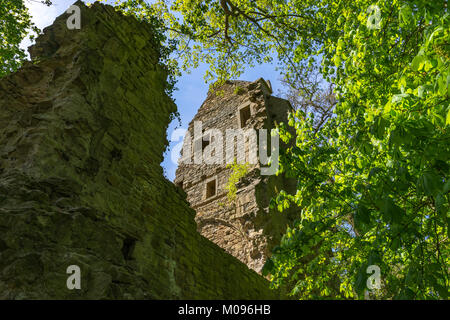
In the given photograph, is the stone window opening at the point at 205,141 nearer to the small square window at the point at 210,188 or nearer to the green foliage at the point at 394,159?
the small square window at the point at 210,188

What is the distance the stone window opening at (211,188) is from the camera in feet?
40.1

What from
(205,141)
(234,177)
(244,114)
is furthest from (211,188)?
(244,114)

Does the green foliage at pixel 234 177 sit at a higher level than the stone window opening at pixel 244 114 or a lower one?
lower

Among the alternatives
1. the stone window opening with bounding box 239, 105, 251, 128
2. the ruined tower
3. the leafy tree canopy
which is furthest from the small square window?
the leafy tree canopy

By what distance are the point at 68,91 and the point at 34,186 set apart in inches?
48.0

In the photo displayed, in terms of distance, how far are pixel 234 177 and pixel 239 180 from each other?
0.34m

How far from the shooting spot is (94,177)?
3.34 m

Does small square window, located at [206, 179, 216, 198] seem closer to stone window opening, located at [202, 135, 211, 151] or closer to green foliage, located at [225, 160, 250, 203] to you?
green foliage, located at [225, 160, 250, 203]

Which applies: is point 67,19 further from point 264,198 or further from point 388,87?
point 264,198

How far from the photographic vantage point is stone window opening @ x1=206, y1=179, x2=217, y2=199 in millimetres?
12227

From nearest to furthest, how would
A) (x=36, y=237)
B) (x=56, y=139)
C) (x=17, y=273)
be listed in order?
(x=17, y=273) → (x=36, y=237) → (x=56, y=139)

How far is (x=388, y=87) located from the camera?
4637 millimetres

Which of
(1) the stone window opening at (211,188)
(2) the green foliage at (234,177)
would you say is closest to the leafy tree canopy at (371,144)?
(2) the green foliage at (234,177)
